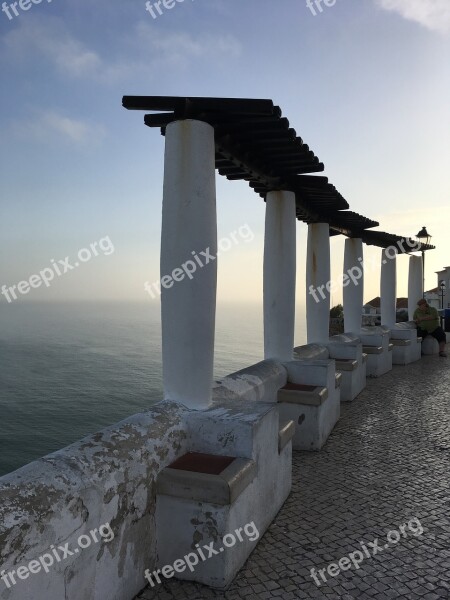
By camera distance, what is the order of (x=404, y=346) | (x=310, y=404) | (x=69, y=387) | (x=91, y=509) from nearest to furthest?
(x=91, y=509) → (x=310, y=404) → (x=404, y=346) → (x=69, y=387)

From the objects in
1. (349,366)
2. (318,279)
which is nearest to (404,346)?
(318,279)

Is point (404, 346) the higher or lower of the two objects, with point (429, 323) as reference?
lower

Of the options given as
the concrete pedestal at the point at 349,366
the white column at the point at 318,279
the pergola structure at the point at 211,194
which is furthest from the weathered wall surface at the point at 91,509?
the white column at the point at 318,279

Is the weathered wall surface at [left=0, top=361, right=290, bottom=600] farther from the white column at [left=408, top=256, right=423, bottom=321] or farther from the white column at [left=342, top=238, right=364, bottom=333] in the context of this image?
the white column at [left=408, top=256, right=423, bottom=321]

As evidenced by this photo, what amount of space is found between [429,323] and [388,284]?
1.70 meters

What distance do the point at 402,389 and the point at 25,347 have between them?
96.3 meters

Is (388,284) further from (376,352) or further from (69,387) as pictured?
(69,387)

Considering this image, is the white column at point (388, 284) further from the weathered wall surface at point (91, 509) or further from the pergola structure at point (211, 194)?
the weathered wall surface at point (91, 509)

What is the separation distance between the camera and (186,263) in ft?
13.2

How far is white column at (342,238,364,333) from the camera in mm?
11602

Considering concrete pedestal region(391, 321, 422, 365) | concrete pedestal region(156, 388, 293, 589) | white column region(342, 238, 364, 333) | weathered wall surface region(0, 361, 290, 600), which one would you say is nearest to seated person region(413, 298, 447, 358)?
concrete pedestal region(391, 321, 422, 365)

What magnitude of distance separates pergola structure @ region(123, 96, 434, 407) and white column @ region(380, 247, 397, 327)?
7.03 m

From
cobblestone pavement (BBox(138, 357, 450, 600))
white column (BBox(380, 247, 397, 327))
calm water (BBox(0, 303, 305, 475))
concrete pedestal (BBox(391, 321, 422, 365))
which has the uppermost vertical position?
white column (BBox(380, 247, 397, 327))

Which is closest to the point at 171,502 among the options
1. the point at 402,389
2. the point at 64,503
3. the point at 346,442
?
the point at 64,503
